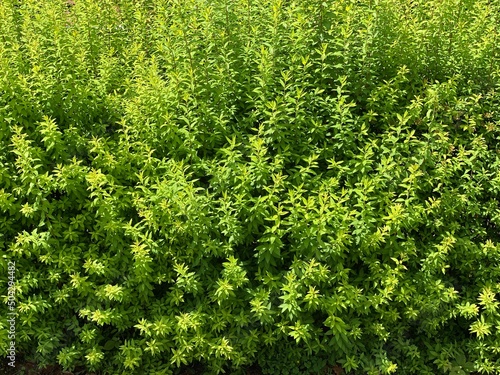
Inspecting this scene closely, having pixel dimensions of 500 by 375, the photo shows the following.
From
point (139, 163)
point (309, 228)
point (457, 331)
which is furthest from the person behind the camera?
point (457, 331)

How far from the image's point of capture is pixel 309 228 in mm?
3602

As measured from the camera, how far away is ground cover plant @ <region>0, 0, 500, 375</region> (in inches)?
144

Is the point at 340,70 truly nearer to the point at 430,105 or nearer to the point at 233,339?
the point at 430,105

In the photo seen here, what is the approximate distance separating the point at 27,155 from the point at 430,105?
2907 millimetres

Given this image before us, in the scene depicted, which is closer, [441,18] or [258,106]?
[258,106]

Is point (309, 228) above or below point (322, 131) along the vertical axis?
below

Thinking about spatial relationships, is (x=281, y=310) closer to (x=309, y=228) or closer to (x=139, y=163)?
(x=309, y=228)

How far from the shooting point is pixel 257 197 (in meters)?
3.72

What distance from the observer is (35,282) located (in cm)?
377

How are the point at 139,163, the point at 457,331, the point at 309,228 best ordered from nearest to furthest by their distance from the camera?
the point at 309,228, the point at 139,163, the point at 457,331

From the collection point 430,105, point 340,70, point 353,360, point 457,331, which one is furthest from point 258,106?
point 457,331

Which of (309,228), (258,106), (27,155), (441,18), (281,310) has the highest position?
(441,18)

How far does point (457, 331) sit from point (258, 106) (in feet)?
7.91

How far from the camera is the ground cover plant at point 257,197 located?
3664 millimetres
